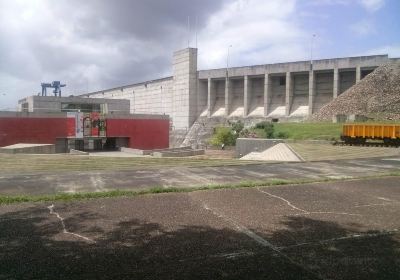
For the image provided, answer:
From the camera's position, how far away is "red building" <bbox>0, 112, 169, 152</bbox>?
130 feet

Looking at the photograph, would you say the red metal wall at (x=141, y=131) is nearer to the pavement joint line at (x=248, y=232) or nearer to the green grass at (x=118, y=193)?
the green grass at (x=118, y=193)

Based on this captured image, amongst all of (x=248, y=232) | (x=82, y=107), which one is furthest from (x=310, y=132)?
(x=248, y=232)

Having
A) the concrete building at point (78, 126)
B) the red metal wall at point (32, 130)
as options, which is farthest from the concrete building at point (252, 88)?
the red metal wall at point (32, 130)

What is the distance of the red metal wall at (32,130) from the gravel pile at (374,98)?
32564 mm

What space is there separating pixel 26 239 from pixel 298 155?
765 inches

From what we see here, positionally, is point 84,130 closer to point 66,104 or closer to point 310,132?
point 66,104

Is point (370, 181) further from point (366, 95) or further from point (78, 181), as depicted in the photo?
point (366, 95)

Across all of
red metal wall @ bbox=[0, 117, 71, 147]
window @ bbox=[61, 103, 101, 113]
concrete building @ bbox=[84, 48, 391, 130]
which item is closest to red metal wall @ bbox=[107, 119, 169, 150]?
red metal wall @ bbox=[0, 117, 71, 147]

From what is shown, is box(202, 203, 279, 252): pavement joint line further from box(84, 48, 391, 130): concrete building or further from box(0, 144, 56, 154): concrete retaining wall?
box(84, 48, 391, 130): concrete building

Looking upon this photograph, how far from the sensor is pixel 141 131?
47.8 m

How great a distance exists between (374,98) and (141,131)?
3073cm

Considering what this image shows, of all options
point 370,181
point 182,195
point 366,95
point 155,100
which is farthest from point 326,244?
point 155,100

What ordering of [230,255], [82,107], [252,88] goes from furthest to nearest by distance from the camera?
[252,88] → [82,107] → [230,255]

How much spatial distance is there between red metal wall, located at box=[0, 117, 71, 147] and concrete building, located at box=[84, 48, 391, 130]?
109 ft
